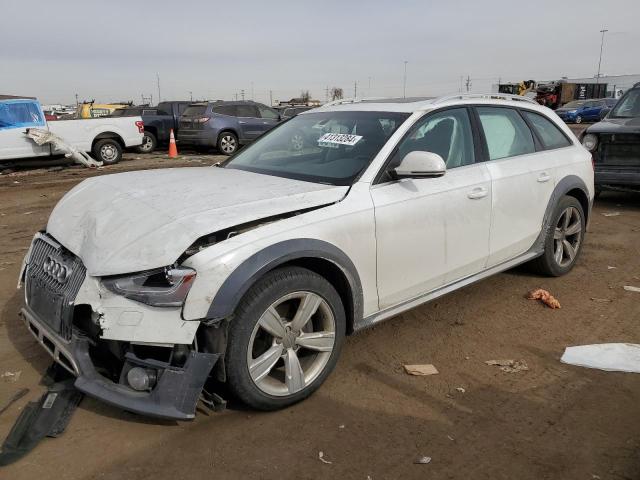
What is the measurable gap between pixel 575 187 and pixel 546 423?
2761 mm

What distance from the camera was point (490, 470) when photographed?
2467 mm

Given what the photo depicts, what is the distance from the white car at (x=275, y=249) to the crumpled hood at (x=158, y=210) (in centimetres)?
1

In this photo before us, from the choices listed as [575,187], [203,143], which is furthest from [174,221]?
[203,143]

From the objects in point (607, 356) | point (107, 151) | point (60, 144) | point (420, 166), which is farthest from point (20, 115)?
point (607, 356)

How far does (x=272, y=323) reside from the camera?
2.78 meters

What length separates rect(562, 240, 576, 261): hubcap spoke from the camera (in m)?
5.03

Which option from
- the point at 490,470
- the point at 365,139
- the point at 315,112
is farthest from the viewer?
the point at 315,112

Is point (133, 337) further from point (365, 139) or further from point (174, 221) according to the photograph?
point (365, 139)

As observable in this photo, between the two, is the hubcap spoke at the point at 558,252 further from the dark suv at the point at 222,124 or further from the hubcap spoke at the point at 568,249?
the dark suv at the point at 222,124

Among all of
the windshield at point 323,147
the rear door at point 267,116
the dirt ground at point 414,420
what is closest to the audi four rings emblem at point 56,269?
the dirt ground at point 414,420

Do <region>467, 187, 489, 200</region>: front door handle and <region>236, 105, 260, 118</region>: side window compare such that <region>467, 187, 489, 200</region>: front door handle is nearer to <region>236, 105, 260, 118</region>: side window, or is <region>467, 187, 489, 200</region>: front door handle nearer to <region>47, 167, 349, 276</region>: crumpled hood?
<region>47, 167, 349, 276</region>: crumpled hood

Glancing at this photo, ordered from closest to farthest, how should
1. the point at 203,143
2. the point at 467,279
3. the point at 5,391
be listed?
the point at 5,391 → the point at 467,279 → the point at 203,143

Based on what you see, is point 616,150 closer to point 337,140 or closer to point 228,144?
point 337,140

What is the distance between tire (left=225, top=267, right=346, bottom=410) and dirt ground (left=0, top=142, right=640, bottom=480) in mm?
169
